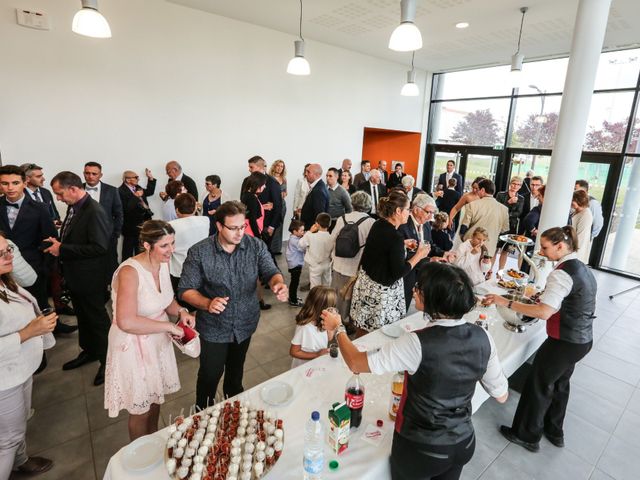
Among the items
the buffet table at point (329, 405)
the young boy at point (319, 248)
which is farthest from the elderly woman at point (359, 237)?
the buffet table at point (329, 405)

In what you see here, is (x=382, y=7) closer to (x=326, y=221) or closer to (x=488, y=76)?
(x=326, y=221)

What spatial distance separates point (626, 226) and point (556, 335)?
6077mm

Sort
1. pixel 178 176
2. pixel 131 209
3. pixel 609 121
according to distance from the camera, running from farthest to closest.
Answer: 1. pixel 609 121
2. pixel 178 176
3. pixel 131 209

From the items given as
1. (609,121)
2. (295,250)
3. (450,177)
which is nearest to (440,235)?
(295,250)

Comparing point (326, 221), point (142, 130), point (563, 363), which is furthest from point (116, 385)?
point (142, 130)

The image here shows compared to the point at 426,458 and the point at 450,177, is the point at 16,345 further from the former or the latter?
the point at 450,177

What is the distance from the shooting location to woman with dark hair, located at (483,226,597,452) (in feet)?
7.14

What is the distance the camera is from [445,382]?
1.29 metres

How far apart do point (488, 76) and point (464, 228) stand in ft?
16.7

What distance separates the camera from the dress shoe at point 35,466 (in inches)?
85.0

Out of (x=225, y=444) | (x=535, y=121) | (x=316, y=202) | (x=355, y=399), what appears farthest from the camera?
(x=535, y=121)

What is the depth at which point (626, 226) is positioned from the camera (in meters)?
6.64

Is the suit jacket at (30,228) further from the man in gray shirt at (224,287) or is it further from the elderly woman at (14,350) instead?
the man in gray shirt at (224,287)

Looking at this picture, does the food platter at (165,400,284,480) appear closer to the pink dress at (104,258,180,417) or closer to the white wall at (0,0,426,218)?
the pink dress at (104,258,180,417)
